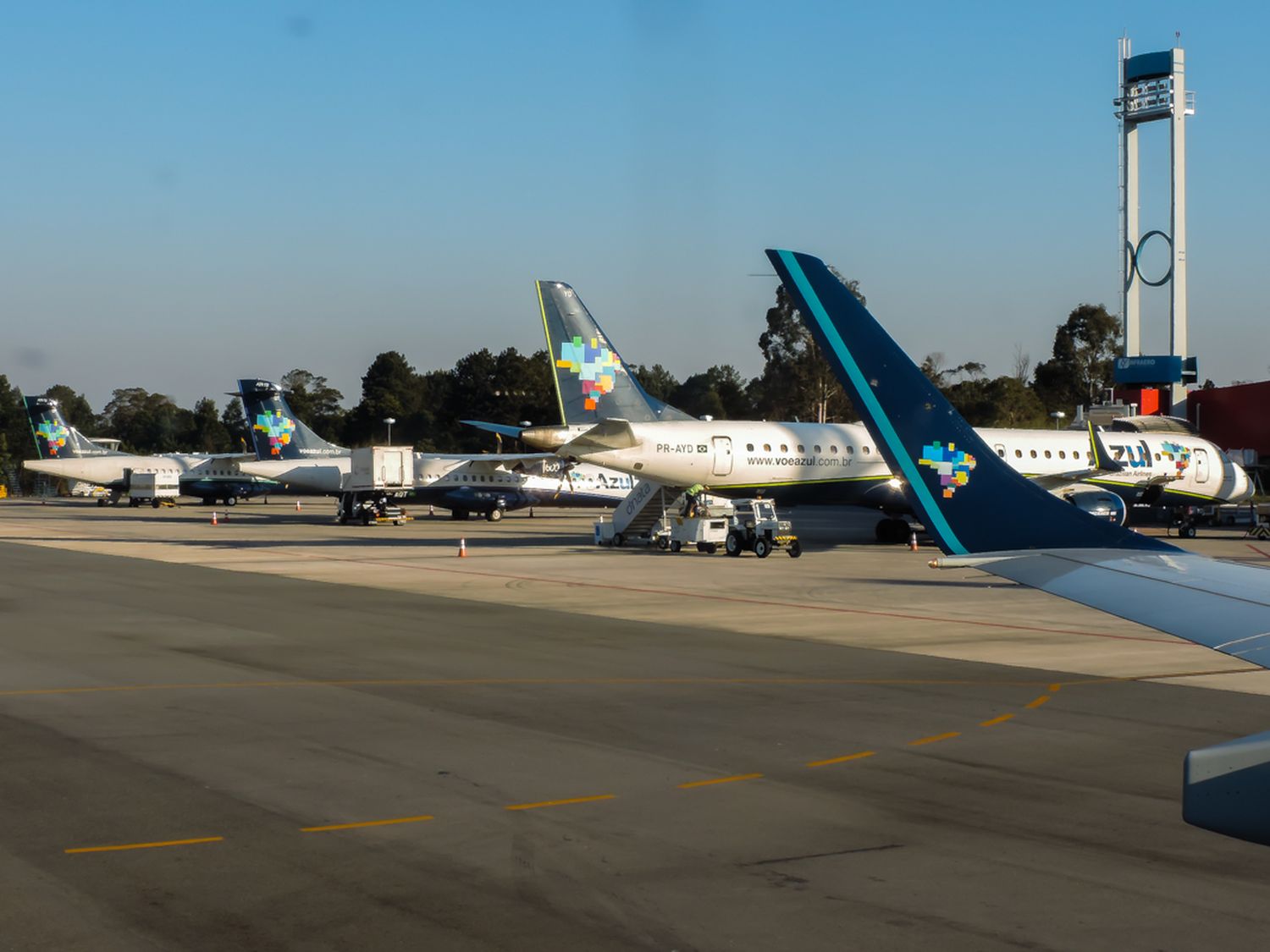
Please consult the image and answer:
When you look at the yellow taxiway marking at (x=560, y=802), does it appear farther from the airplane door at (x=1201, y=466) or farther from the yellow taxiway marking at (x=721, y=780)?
the airplane door at (x=1201, y=466)

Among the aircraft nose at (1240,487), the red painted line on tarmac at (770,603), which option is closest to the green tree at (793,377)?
the aircraft nose at (1240,487)

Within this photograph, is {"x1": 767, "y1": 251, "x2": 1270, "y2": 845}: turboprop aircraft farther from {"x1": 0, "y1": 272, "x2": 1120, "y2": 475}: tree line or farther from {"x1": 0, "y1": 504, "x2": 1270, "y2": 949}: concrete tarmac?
{"x1": 0, "y1": 272, "x2": 1120, "y2": 475}: tree line

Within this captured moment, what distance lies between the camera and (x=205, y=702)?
1484 cm

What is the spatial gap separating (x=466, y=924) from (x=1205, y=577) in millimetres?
4360

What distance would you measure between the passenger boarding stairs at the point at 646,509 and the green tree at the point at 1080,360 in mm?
82411

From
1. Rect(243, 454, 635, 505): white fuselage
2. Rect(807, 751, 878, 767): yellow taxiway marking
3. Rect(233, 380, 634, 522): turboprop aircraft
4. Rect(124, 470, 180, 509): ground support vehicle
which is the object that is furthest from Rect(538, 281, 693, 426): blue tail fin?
Rect(124, 470, 180, 509): ground support vehicle

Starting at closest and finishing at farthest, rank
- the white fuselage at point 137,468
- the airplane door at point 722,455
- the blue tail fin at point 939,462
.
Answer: the blue tail fin at point 939,462
the airplane door at point 722,455
the white fuselage at point 137,468

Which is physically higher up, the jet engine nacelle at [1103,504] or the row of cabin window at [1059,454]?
the row of cabin window at [1059,454]

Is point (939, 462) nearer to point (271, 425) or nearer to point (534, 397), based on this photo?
point (271, 425)

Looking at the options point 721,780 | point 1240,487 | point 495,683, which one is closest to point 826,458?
point 1240,487

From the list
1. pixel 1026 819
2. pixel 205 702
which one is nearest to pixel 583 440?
pixel 205 702

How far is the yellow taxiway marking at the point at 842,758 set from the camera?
463 inches

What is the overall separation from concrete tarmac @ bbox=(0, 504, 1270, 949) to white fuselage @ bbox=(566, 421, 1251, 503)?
16.0 metres

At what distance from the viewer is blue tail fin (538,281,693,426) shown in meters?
42.7
